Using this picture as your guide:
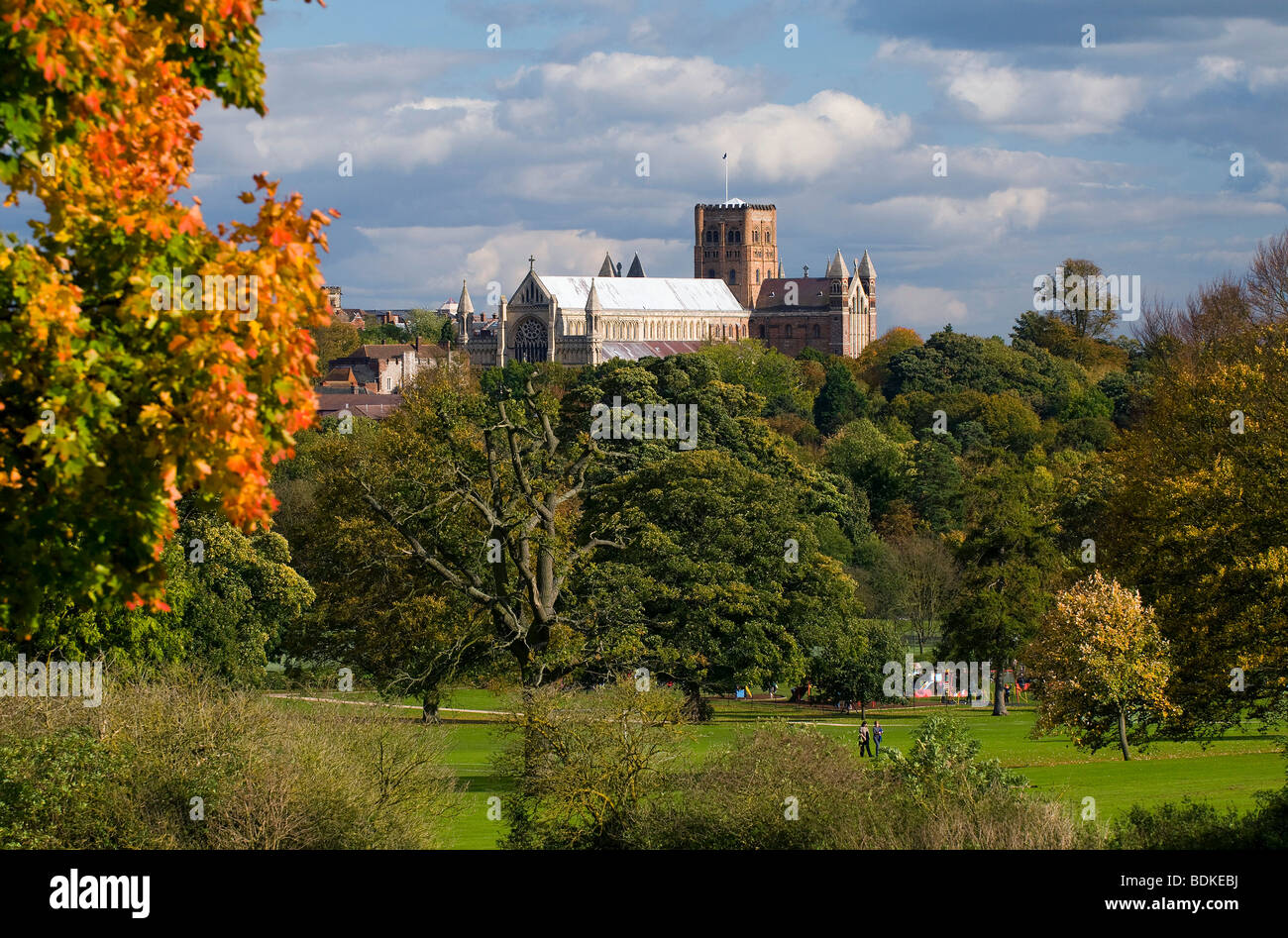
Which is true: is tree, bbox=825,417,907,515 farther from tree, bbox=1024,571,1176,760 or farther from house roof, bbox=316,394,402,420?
tree, bbox=1024,571,1176,760

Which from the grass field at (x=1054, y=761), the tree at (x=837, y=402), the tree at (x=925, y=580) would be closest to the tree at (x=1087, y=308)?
the tree at (x=837, y=402)

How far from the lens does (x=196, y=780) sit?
21219 millimetres

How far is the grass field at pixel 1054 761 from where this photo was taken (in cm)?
2878

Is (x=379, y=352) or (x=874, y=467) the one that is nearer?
(x=874, y=467)

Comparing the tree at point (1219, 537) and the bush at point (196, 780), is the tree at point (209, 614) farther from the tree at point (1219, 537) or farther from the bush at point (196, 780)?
the tree at point (1219, 537)

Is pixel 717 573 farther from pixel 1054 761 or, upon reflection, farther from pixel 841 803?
pixel 841 803

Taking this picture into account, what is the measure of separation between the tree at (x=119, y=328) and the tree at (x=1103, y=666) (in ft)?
84.9

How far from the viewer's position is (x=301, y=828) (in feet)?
68.8

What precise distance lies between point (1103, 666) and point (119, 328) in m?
27.3

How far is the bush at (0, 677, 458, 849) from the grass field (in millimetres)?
2794

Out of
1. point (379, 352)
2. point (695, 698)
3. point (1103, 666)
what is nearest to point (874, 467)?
point (695, 698)

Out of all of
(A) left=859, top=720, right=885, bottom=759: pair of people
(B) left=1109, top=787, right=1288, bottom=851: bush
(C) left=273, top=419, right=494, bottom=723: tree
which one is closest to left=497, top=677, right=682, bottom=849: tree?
(B) left=1109, top=787, right=1288, bottom=851: bush
